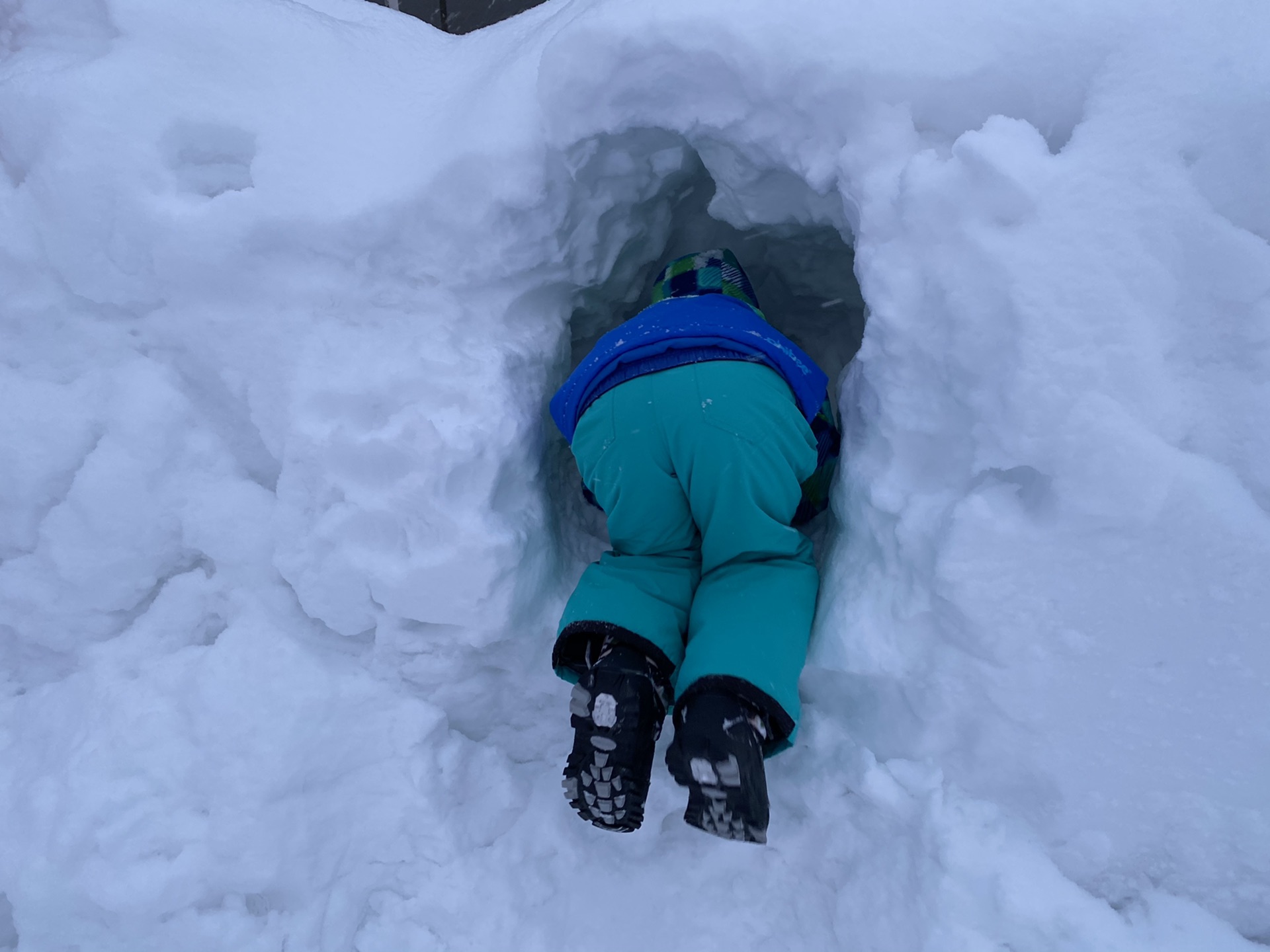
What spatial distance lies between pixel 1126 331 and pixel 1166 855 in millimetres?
767

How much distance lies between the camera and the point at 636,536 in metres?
1.30

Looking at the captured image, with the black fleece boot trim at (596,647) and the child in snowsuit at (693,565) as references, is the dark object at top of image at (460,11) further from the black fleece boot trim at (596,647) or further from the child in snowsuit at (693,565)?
the black fleece boot trim at (596,647)

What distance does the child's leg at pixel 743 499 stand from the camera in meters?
1.15

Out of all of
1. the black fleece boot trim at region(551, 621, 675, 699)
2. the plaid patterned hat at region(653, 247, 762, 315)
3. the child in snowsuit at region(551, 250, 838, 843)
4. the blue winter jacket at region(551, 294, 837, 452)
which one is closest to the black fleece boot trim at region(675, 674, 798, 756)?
the child in snowsuit at region(551, 250, 838, 843)

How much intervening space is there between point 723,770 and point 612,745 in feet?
0.59

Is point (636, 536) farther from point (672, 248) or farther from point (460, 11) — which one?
point (460, 11)

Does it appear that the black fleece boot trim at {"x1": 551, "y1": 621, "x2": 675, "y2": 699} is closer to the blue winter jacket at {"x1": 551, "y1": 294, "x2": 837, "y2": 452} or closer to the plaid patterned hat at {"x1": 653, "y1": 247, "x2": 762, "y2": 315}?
the blue winter jacket at {"x1": 551, "y1": 294, "x2": 837, "y2": 452}

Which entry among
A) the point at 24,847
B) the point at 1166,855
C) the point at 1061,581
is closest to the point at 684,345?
the point at 1061,581

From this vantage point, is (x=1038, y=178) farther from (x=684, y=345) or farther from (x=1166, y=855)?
(x=1166, y=855)

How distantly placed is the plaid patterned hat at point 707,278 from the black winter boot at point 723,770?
2.80ft

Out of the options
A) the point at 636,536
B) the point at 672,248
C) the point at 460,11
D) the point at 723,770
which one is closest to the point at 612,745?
the point at 723,770

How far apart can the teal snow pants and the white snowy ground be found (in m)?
0.13

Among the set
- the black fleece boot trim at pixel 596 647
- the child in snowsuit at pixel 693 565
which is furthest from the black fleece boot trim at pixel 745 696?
the black fleece boot trim at pixel 596 647

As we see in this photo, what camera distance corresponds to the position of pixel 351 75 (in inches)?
58.6
